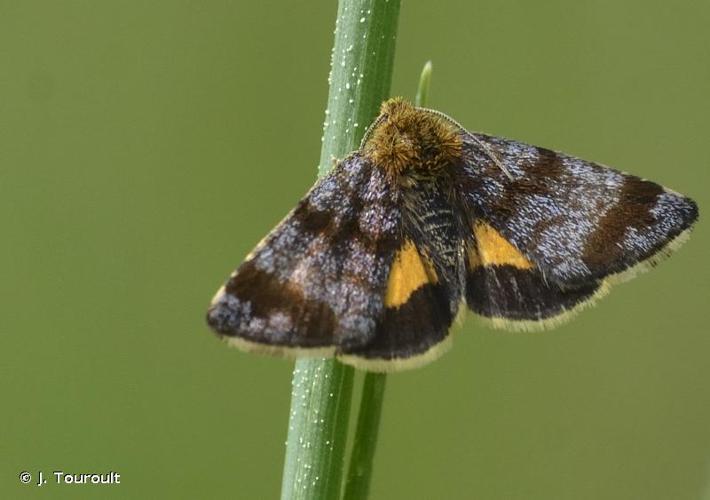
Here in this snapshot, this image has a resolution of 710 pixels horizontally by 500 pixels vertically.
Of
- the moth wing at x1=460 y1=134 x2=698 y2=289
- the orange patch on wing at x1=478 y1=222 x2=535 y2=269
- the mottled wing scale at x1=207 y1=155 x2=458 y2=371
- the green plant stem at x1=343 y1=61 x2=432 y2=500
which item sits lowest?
the green plant stem at x1=343 y1=61 x2=432 y2=500

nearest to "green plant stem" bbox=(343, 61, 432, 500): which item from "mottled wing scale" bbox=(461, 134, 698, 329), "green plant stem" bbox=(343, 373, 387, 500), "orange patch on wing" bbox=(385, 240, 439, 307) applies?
"green plant stem" bbox=(343, 373, 387, 500)

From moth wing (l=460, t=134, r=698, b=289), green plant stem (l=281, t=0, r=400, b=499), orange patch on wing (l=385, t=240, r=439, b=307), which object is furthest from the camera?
moth wing (l=460, t=134, r=698, b=289)

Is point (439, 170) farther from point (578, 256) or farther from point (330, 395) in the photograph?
point (330, 395)

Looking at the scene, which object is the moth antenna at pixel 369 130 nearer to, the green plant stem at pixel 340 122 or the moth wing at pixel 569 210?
the green plant stem at pixel 340 122

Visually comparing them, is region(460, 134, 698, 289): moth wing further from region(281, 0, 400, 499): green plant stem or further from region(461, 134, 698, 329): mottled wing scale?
region(281, 0, 400, 499): green plant stem

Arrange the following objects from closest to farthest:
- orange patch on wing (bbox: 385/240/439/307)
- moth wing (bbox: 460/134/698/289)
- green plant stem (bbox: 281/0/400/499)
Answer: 1. green plant stem (bbox: 281/0/400/499)
2. orange patch on wing (bbox: 385/240/439/307)
3. moth wing (bbox: 460/134/698/289)

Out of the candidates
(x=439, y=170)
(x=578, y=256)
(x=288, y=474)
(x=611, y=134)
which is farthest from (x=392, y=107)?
(x=611, y=134)

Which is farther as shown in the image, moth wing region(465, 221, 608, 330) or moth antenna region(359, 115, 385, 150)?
moth wing region(465, 221, 608, 330)

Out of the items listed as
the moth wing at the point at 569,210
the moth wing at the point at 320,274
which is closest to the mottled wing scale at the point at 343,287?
the moth wing at the point at 320,274

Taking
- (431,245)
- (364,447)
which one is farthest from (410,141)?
(364,447)

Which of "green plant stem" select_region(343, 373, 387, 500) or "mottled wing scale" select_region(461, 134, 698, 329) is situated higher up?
"mottled wing scale" select_region(461, 134, 698, 329)
